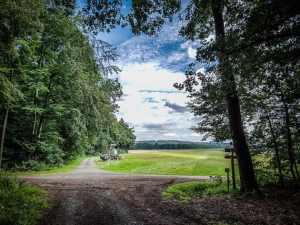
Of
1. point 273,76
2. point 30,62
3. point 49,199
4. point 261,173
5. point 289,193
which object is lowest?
point 49,199

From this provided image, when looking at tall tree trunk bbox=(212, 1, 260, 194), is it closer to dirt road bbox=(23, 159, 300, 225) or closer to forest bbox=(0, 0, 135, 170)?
dirt road bbox=(23, 159, 300, 225)

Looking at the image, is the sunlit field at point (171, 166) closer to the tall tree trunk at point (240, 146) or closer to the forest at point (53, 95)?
the tall tree trunk at point (240, 146)

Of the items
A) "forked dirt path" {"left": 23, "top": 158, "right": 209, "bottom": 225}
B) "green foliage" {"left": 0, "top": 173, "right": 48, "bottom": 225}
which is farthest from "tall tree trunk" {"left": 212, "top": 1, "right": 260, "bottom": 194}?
"green foliage" {"left": 0, "top": 173, "right": 48, "bottom": 225}

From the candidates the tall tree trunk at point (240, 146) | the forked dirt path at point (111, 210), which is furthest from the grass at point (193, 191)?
the tall tree trunk at point (240, 146)

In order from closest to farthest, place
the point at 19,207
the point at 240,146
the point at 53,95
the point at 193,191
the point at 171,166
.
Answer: the point at 19,207, the point at 240,146, the point at 193,191, the point at 53,95, the point at 171,166

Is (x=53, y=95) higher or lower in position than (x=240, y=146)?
higher

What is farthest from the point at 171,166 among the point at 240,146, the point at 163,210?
the point at 163,210

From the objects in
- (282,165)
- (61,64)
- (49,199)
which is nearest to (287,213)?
(282,165)

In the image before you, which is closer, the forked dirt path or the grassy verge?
the forked dirt path

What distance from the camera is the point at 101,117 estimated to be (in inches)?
764

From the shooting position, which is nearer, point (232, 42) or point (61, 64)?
point (232, 42)

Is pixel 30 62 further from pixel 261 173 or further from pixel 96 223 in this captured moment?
pixel 261 173

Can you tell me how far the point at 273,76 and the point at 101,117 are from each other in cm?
1560

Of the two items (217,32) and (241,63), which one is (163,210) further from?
(217,32)
